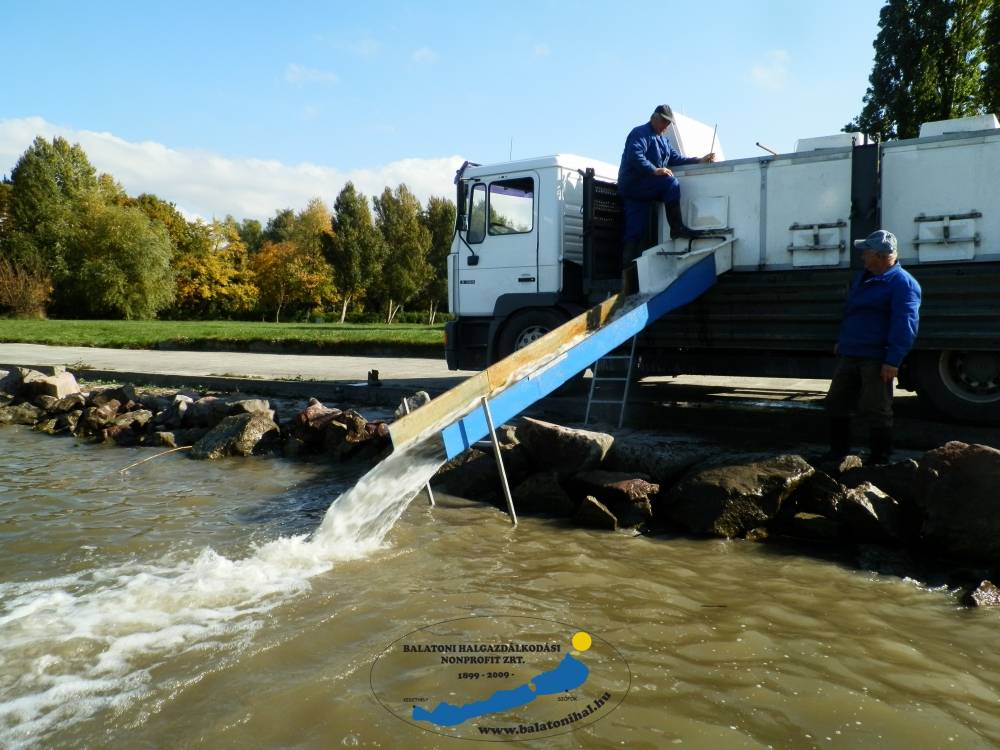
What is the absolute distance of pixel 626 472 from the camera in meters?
7.12

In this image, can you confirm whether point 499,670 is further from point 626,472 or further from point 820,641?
point 626,472

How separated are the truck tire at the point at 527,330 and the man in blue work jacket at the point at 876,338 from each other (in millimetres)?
3876

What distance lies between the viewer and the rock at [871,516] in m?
5.70

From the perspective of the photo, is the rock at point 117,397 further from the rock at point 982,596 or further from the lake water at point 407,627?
the rock at point 982,596

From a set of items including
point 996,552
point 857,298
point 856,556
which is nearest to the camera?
point 996,552

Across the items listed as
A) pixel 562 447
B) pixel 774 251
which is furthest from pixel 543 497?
pixel 774 251

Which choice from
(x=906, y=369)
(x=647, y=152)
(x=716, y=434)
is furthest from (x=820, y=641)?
(x=647, y=152)

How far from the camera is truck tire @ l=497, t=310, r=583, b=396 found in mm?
10282

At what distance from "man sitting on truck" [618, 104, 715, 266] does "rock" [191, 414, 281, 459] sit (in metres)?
4.61

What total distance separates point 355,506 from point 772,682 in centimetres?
332

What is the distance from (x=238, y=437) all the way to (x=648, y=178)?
544 cm

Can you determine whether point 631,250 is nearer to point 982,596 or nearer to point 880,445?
point 880,445

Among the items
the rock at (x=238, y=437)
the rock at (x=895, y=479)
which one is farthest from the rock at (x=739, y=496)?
the rock at (x=238, y=437)

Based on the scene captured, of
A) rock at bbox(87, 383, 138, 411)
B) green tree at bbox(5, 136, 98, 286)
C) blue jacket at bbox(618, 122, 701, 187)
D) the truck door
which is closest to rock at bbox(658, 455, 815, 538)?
blue jacket at bbox(618, 122, 701, 187)
